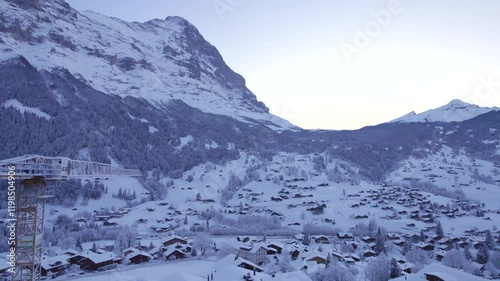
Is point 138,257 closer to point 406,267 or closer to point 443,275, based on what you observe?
point 406,267

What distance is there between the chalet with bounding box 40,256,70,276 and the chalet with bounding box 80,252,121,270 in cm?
219

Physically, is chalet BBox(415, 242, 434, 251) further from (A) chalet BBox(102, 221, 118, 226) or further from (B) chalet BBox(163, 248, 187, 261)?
(A) chalet BBox(102, 221, 118, 226)

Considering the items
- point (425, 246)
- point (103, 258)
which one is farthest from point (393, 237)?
point (103, 258)

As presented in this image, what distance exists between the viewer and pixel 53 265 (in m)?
44.9

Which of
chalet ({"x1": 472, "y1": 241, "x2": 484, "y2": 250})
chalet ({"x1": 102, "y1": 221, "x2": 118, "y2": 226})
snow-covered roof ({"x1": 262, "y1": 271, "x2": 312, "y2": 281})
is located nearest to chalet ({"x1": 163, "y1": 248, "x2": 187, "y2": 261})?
snow-covered roof ({"x1": 262, "y1": 271, "x2": 312, "y2": 281})

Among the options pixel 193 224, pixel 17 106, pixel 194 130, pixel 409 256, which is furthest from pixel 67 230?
pixel 194 130

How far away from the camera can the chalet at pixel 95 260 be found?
46.8 m

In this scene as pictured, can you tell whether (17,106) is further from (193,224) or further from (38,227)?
(38,227)

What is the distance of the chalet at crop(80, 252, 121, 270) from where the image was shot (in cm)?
4681

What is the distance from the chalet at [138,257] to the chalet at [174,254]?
2755mm

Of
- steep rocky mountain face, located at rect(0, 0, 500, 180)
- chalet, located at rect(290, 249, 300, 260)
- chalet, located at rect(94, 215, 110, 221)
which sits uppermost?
steep rocky mountain face, located at rect(0, 0, 500, 180)

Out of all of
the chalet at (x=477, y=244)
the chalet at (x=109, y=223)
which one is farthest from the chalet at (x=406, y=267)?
the chalet at (x=109, y=223)

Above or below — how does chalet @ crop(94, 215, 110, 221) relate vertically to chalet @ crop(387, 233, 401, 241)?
above

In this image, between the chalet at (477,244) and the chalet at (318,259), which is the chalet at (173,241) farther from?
the chalet at (477,244)
